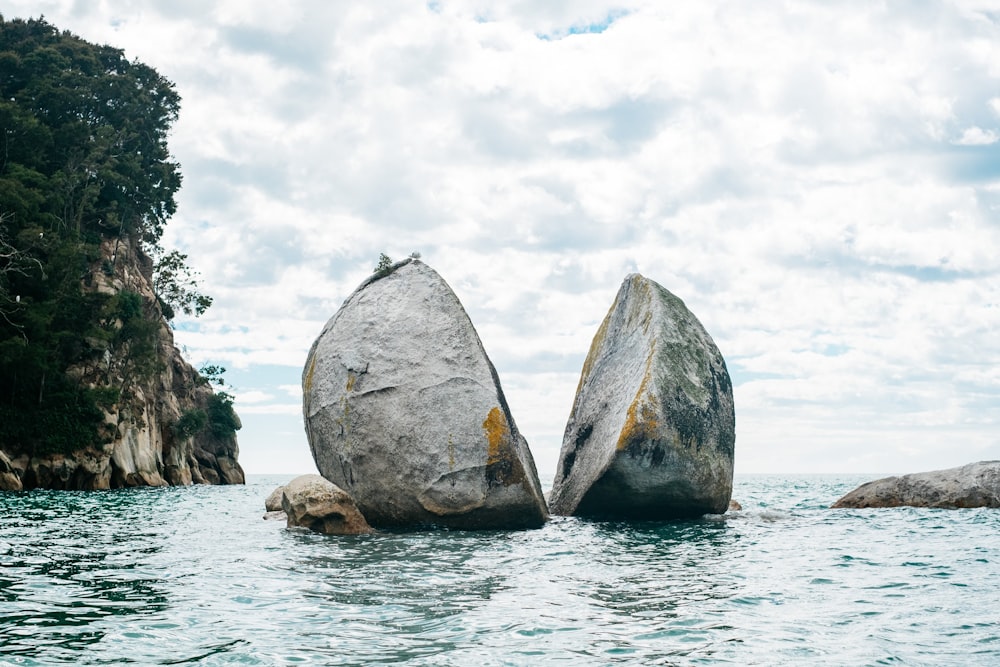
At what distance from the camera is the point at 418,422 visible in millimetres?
14109

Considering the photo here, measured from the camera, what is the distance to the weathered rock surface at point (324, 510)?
13.6m

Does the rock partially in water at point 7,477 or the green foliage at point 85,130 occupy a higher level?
the green foliage at point 85,130

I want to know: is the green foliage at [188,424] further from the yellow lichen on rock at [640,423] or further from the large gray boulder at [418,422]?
the yellow lichen on rock at [640,423]

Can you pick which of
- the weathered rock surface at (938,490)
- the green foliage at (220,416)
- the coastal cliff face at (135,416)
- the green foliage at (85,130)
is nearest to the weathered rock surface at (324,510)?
the weathered rock surface at (938,490)

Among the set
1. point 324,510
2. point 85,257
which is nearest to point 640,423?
point 324,510

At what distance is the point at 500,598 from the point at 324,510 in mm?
6432

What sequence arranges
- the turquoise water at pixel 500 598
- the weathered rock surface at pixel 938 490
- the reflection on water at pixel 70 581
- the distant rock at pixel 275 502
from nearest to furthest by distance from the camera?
1. the turquoise water at pixel 500 598
2. the reflection on water at pixel 70 581
3. the distant rock at pixel 275 502
4. the weathered rock surface at pixel 938 490

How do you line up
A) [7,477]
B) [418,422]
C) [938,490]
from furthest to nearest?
1. [7,477]
2. [938,490]
3. [418,422]

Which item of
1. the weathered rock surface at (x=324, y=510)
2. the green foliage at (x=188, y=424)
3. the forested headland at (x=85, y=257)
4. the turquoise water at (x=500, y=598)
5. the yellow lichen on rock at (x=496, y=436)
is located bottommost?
the turquoise water at (x=500, y=598)

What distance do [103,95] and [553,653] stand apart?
5228 cm

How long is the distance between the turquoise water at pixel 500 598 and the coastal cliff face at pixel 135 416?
77.9 feet

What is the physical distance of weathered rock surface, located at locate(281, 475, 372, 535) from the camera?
13.6 meters

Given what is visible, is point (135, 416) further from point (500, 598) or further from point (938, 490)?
point (500, 598)

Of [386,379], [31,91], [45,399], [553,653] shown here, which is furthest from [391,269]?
[31,91]
